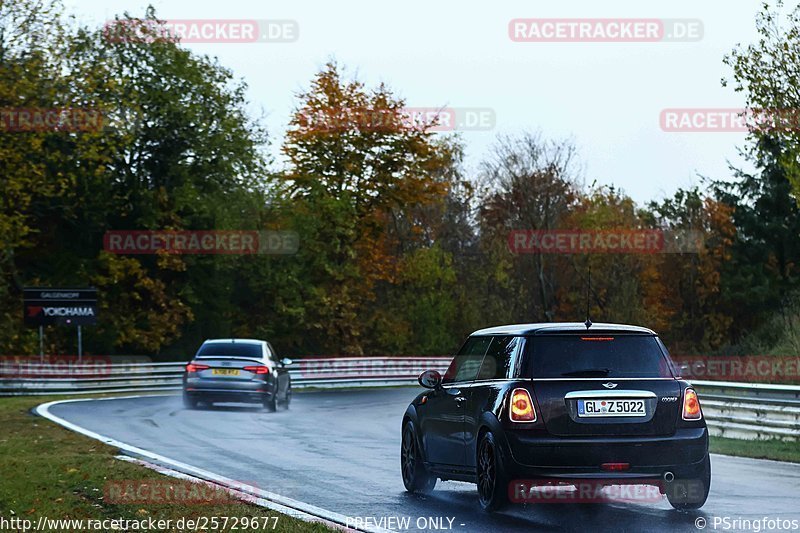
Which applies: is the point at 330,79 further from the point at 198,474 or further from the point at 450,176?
the point at 198,474

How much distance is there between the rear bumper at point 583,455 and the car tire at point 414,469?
232cm

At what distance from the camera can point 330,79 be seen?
205 feet

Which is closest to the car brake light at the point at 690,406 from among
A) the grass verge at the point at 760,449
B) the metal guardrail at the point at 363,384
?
the grass verge at the point at 760,449

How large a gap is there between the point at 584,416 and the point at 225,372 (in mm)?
18259

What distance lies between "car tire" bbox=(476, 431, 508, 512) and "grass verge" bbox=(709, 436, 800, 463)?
7.23m

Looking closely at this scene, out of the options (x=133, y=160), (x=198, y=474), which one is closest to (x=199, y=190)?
(x=133, y=160)

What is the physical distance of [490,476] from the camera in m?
10.9

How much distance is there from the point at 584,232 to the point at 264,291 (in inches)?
925

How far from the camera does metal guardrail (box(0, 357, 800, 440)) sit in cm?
2023

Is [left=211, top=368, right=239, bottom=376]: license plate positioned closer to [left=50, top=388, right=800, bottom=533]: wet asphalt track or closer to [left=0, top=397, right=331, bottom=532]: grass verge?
[left=50, top=388, right=800, bottom=533]: wet asphalt track

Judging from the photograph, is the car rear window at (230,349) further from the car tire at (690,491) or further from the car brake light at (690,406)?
the car brake light at (690,406)

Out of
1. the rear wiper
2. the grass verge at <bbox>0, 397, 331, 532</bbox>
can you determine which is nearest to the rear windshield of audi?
the rear wiper

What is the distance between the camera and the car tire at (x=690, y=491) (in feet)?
35.7

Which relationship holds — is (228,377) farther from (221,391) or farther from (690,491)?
(690,491)
